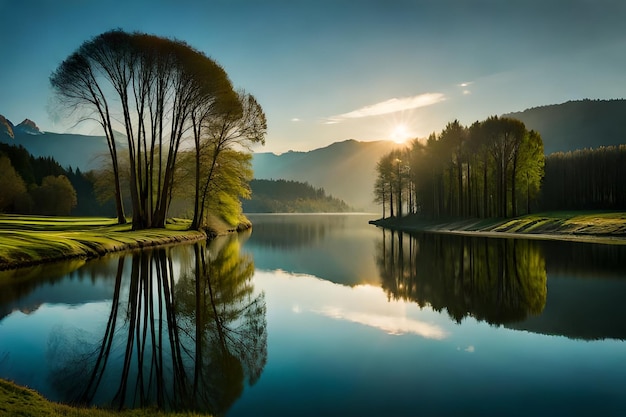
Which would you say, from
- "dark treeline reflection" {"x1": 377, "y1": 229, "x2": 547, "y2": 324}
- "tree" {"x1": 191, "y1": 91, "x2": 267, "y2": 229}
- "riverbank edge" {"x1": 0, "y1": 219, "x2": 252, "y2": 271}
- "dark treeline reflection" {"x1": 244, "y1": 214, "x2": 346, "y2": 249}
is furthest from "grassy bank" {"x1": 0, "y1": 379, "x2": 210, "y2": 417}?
"tree" {"x1": 191, "y1": 91, "x2": 267, "y2": 229}

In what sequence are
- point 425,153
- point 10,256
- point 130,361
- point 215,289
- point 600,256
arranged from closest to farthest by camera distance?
point 130,361
point 215,289
point 10,256
point 600,256
point 425,153

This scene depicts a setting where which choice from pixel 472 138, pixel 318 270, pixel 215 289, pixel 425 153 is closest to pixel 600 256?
pixel 318 270

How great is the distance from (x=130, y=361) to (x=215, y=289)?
8034 mm

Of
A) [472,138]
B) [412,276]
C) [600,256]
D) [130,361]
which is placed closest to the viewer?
[130,361]

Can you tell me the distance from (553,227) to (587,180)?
27194 mm

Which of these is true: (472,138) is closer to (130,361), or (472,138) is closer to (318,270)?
(318,270)

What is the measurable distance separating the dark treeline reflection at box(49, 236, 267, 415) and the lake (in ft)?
0.15

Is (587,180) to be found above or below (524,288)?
above

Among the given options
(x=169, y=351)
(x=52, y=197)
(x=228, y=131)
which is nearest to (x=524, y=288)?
(x=169, y=351)

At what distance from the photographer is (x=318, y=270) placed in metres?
22.9

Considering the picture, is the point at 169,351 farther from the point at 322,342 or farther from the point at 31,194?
the point at 31,194

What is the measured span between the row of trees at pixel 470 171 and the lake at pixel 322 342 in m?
47.5

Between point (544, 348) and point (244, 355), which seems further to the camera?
point (544, 348)

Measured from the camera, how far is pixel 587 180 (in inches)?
2817
